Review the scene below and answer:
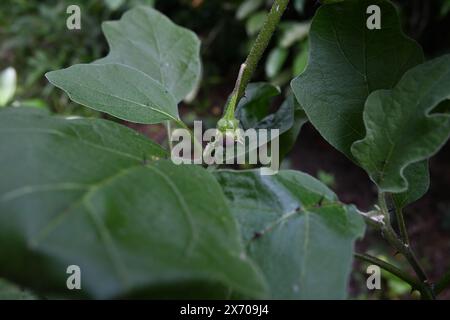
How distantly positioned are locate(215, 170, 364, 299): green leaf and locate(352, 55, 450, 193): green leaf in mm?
60

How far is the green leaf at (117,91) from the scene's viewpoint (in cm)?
44

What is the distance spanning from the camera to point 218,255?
0.27m

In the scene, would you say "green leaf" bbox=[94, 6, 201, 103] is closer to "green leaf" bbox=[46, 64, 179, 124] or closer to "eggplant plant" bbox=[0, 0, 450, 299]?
"eggplant plant" bbox=[0, 0, 450, 299]

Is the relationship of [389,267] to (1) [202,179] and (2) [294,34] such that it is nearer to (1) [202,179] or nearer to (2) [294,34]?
(1) [202,179]

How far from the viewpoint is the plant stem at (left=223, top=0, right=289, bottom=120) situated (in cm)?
45

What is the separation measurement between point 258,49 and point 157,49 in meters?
0.20

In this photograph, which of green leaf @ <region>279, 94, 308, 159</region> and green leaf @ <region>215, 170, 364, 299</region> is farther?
green leaf @ <region>279, 94, 308, 159</region>

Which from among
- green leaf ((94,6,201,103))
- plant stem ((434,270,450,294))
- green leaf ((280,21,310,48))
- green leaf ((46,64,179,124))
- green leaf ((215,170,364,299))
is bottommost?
plant stem ((434,270,450,294))

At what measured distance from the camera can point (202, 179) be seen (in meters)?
0.35

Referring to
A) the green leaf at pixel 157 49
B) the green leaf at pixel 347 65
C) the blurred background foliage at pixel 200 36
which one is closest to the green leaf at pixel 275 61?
the blurred background foliage at pixel 200 36

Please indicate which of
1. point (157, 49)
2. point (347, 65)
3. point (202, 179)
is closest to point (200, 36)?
point (157, 49)

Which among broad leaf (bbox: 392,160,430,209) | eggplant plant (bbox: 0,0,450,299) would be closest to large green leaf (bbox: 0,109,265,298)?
eggplant plant (bbox: 0,0,450,299)
